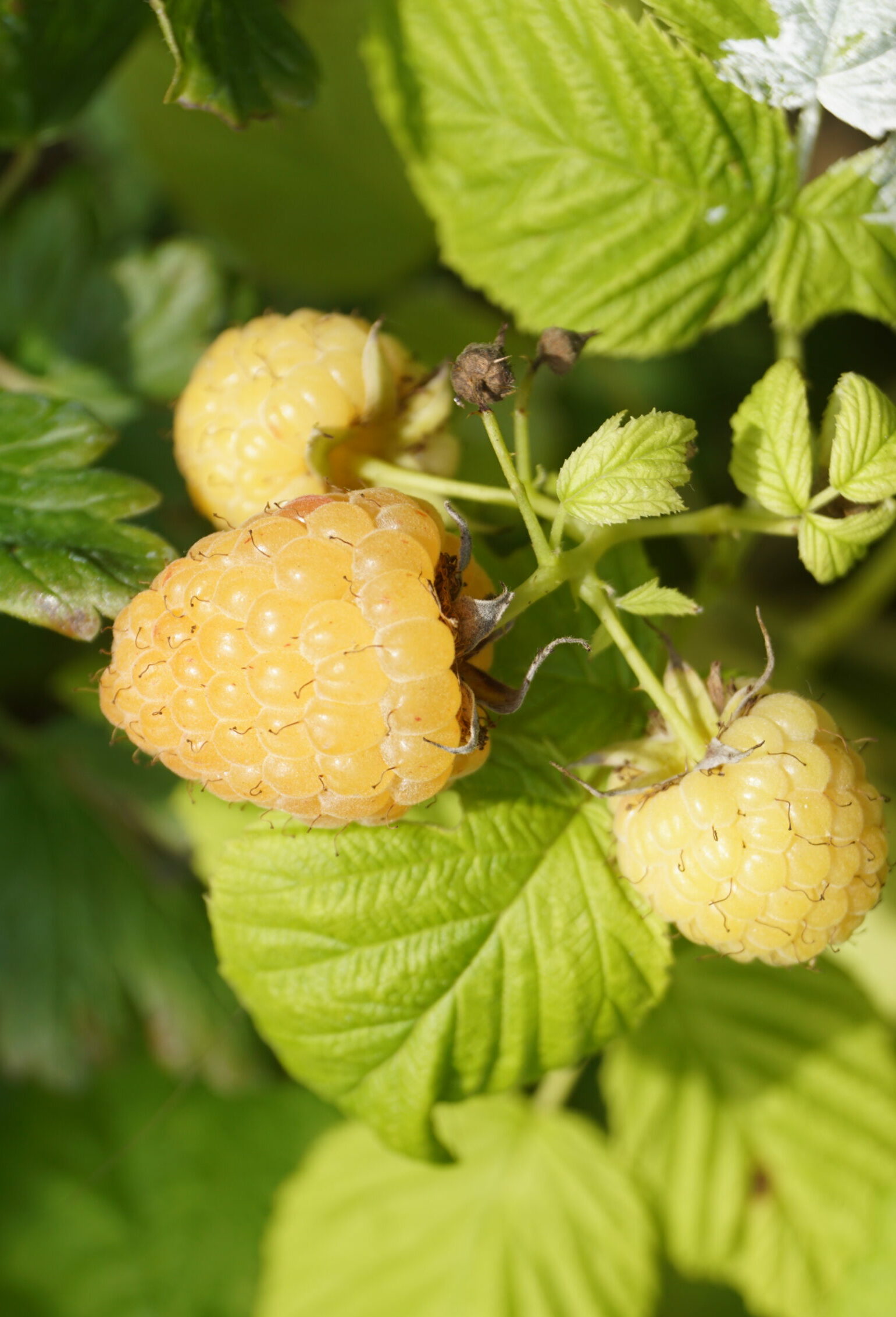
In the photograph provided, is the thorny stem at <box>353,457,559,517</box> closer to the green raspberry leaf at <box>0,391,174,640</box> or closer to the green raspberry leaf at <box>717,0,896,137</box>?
the green raspberry leaf at <box>0,391,174,640</box>

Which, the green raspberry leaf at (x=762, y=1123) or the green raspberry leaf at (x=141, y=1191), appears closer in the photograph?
the green raspberry leaf at (x=762, y=1123)

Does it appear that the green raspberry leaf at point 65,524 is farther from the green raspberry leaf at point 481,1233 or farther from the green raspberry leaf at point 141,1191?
the green raspberry leaf at point 141,1191

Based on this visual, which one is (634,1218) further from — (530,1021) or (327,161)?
(327,161)

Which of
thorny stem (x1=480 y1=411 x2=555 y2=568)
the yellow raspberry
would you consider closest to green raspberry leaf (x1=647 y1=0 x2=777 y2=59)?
thorny stem (x1=480 y1=411 x2=555 y2=568)

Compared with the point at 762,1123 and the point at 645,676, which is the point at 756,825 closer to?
the point at 645,676

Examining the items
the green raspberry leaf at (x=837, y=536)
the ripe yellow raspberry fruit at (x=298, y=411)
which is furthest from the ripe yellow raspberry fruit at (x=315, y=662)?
the green raspberry leaf at (x=837, y=536)

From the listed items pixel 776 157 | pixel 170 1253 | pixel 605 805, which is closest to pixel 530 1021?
pixel 605 805

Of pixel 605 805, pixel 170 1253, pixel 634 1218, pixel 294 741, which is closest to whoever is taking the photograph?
pixel 294 741
